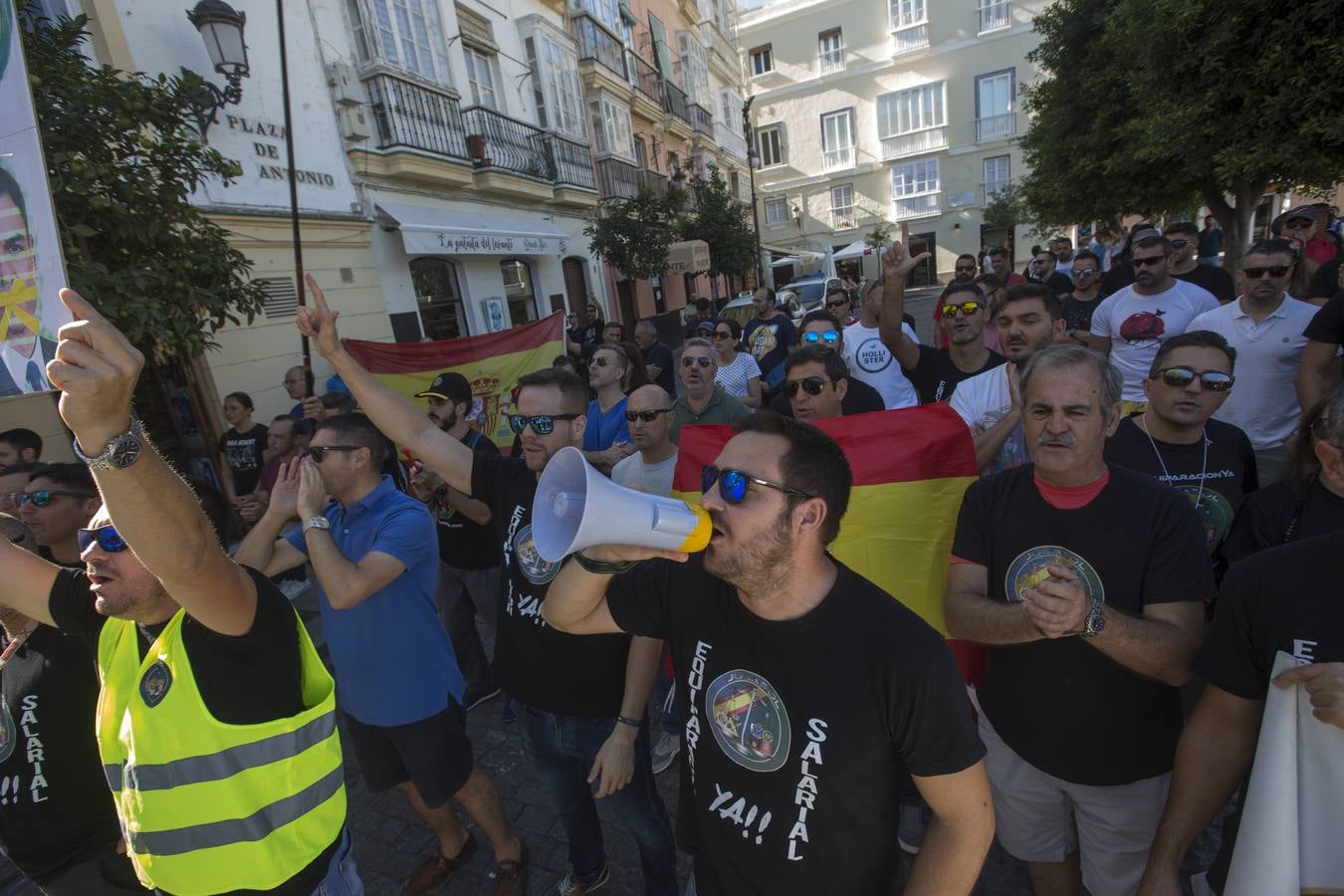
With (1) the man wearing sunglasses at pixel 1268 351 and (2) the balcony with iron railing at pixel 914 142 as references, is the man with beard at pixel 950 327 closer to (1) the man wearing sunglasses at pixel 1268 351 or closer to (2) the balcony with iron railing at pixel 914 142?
(1) the man wearing sunglasses at pixel 1268 351

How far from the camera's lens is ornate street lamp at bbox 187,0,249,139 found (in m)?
6.95

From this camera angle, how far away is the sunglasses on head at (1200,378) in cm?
243

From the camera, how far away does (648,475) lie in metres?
3.38

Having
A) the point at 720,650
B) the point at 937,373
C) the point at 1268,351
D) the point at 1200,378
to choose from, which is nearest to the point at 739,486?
the point at 720,650

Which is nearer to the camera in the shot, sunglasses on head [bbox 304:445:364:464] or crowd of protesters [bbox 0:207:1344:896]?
crowd of protesters [bbox 0:207:1344:896]

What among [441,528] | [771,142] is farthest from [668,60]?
[441,528]

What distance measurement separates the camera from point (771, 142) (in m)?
36.7

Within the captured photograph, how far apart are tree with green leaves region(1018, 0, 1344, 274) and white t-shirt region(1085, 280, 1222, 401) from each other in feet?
6.06

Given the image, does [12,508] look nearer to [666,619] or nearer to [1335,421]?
[666,619]

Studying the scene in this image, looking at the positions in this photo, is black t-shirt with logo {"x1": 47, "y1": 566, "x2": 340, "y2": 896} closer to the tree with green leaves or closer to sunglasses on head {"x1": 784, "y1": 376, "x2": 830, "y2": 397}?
sunglasses on head {"x1": 784, "y1": 376, "x2": 830, "y2": 397}

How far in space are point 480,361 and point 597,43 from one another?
577 inches

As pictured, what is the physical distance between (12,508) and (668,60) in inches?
1052

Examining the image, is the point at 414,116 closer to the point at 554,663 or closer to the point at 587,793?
the point at 554,663

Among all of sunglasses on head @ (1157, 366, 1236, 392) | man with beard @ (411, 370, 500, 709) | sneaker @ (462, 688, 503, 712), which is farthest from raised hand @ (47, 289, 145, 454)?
sneaker @ (462, 688, 503, 712)
